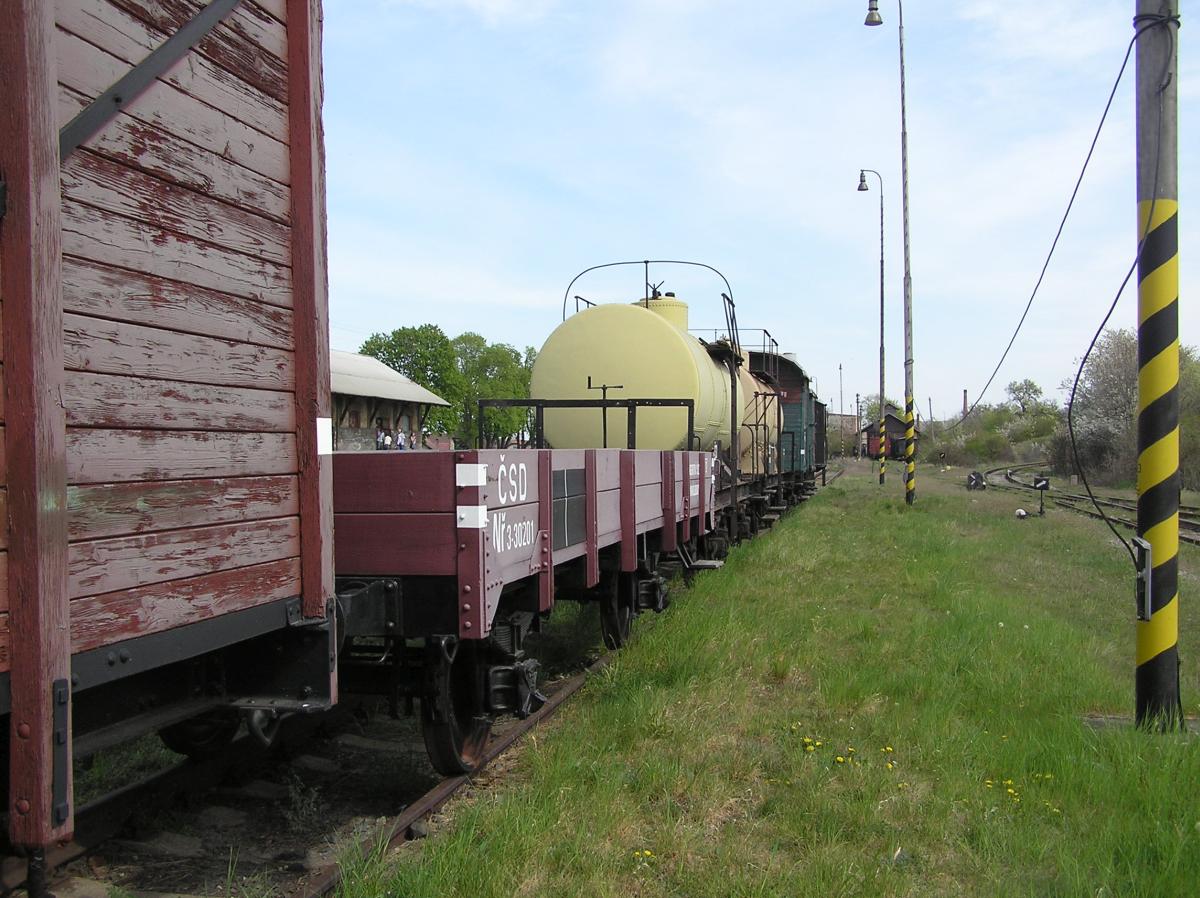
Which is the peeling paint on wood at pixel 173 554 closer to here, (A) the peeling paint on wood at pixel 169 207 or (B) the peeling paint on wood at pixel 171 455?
(B) the peeling paint on wood at pixel 171 455

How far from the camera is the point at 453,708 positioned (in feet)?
16.1

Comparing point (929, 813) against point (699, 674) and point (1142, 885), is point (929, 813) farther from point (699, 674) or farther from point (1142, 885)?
point (699, 674)

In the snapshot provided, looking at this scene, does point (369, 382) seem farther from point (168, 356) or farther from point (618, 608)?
point (168, 356)

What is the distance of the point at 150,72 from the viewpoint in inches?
111

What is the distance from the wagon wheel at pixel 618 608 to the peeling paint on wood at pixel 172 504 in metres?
4.22

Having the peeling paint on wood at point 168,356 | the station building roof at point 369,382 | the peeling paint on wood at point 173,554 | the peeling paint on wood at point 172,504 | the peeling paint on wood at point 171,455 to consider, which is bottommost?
the peeling paint on wood at point 173,554

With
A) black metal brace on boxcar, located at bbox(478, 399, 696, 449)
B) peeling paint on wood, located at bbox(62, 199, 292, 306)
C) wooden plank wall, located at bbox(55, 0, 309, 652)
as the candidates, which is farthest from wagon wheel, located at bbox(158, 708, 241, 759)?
black metal brace on boxcar, located at bbox(478, 399, 696, 449)

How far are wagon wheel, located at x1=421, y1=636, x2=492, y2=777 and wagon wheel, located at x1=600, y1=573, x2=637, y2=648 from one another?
8.05ft

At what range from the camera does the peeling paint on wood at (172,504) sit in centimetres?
254

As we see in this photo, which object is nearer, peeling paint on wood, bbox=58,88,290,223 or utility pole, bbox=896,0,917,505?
peeling paint on wood, bbox=58,88,290,223

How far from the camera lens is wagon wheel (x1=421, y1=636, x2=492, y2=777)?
455cm

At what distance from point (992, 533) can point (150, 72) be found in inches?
676

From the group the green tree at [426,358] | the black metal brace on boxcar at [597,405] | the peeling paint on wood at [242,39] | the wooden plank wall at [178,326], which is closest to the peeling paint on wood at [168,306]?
the wooden plank wall at [178,326]

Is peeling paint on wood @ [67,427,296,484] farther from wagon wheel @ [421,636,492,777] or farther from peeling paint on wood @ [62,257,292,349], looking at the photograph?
wagon wheel @ [421,636,492,777]
